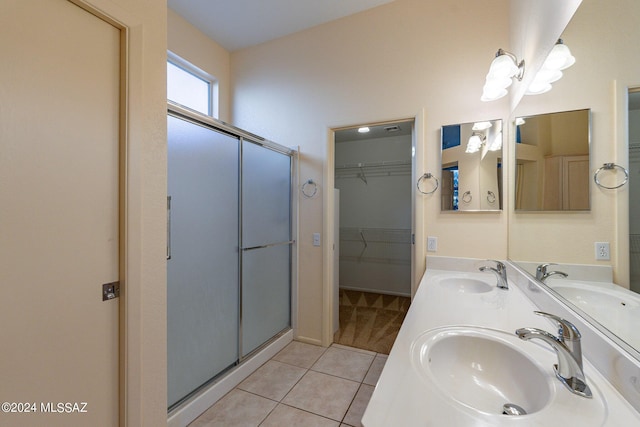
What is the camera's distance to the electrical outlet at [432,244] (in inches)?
81.2

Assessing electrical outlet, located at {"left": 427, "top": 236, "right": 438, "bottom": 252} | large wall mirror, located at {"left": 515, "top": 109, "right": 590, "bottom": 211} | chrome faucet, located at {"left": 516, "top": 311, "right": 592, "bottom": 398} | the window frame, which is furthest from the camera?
the window frame

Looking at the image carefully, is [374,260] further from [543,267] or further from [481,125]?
[543,267]

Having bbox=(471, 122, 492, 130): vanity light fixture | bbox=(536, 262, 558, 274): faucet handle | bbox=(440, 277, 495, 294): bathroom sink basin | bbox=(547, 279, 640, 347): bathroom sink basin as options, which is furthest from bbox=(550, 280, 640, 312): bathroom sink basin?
bbox=(471, 122, 492, 130): vanity light fixture

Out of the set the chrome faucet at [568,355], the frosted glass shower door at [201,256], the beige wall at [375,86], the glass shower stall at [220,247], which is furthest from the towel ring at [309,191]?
the chrome faucet at [568,355]

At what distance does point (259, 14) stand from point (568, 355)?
2945 millimetres

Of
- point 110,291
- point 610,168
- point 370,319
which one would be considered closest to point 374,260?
point 370,319

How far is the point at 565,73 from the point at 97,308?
207cm

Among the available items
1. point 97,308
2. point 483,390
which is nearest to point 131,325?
point 97,308

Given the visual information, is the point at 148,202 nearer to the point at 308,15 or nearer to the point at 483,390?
the point at 483,390

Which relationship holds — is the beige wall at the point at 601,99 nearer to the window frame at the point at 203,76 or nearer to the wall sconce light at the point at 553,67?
the wall sconce light at the point at 553,67

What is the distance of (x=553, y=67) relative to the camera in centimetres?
118

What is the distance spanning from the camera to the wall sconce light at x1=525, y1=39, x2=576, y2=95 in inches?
42.1

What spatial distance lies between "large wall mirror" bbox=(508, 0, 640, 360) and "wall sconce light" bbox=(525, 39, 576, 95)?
36mm

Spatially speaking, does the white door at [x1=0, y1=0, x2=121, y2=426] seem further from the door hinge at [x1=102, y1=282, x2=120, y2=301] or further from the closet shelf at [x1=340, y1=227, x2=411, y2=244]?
the closet shelf at [x1=340, y1=227, x2=411, y2=244]
